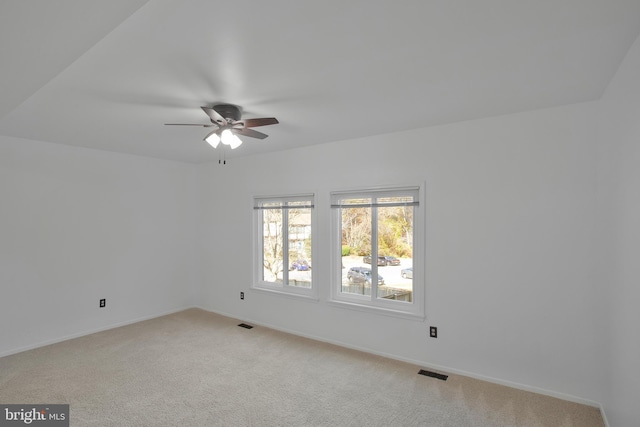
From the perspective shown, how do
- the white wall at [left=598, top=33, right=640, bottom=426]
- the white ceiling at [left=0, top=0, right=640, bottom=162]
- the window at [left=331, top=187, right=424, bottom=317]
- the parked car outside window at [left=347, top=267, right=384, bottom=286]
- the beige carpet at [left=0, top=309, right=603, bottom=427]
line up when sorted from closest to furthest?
the white ceiling at [left=0, top=0, right=640, bottom=162] < the white wall at [left=598, top=33, right=640, bottom=426] < the beige carpet at [left=0, top=309, right=603, bottom=427] < the window at [left=331, top=187, right=424, bottom=317] < the parked car outside window at [left=347, top=267, right=384, bottom=286]

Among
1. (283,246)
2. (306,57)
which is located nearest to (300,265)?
(283,246)

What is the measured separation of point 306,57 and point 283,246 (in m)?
3.04

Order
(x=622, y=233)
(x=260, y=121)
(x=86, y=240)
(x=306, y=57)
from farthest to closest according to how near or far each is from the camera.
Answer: (x=86, y=240) < (x=260, y=121) < (x=622, y=233) < (x=306, y=57)

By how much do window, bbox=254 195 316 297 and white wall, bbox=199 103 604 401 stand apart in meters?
0.38

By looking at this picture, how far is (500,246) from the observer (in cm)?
297

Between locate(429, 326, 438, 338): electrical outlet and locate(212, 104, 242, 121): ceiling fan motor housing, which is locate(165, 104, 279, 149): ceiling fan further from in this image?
locate(429, 326, 438, 338): electrical outlet

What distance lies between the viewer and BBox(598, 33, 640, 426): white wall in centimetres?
180

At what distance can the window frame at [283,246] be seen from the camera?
416 cm

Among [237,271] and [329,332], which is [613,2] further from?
[237,271]

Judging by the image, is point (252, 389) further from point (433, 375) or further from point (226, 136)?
point (226, 136)

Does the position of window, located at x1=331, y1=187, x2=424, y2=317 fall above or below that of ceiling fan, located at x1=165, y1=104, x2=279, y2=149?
below

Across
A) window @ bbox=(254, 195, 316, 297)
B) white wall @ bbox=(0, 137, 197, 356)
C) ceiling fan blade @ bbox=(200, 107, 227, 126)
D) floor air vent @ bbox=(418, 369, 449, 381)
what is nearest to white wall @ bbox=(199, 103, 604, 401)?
floor air vent @ bbox=(418, 369, 449, 381)

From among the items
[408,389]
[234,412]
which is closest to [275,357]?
[234,412]

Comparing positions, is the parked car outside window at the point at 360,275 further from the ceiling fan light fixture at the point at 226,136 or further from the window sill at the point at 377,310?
the ceiling fan light fixture at the point at 226,136
